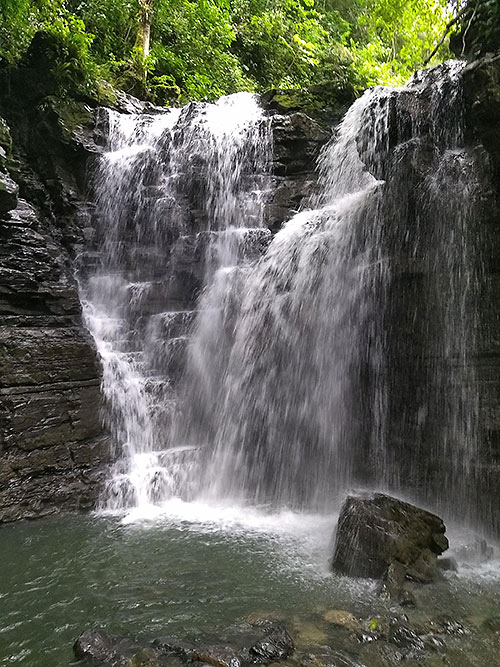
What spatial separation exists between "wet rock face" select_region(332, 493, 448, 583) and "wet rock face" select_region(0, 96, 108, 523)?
4.18 meters

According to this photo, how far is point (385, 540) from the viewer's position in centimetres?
474

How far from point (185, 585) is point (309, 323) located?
15.1 ft

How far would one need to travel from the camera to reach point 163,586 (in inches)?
181

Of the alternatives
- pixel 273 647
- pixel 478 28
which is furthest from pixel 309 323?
pixel 273 647

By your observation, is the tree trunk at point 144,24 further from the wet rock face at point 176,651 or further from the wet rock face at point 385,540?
the wet rock face at point 176,651

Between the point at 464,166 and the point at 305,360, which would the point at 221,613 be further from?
the point at 464,166

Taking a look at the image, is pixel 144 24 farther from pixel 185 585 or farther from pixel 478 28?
pixel 185 585

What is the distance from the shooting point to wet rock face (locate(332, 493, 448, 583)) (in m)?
4.64

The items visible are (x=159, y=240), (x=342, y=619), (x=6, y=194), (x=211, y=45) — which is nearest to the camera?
(x=342, y=619)

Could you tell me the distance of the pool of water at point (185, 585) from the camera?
378 cm

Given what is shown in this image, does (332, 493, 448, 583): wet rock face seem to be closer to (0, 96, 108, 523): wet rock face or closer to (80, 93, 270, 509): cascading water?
(80, 93, 270, 509): cascading water

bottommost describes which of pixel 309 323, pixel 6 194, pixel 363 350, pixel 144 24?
pixel 363 350

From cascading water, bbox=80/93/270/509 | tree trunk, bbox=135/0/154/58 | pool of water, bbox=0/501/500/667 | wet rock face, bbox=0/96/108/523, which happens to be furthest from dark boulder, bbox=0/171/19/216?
tree trunk, bbox=135/0/154/58

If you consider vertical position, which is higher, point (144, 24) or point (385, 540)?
point (144, 24)
